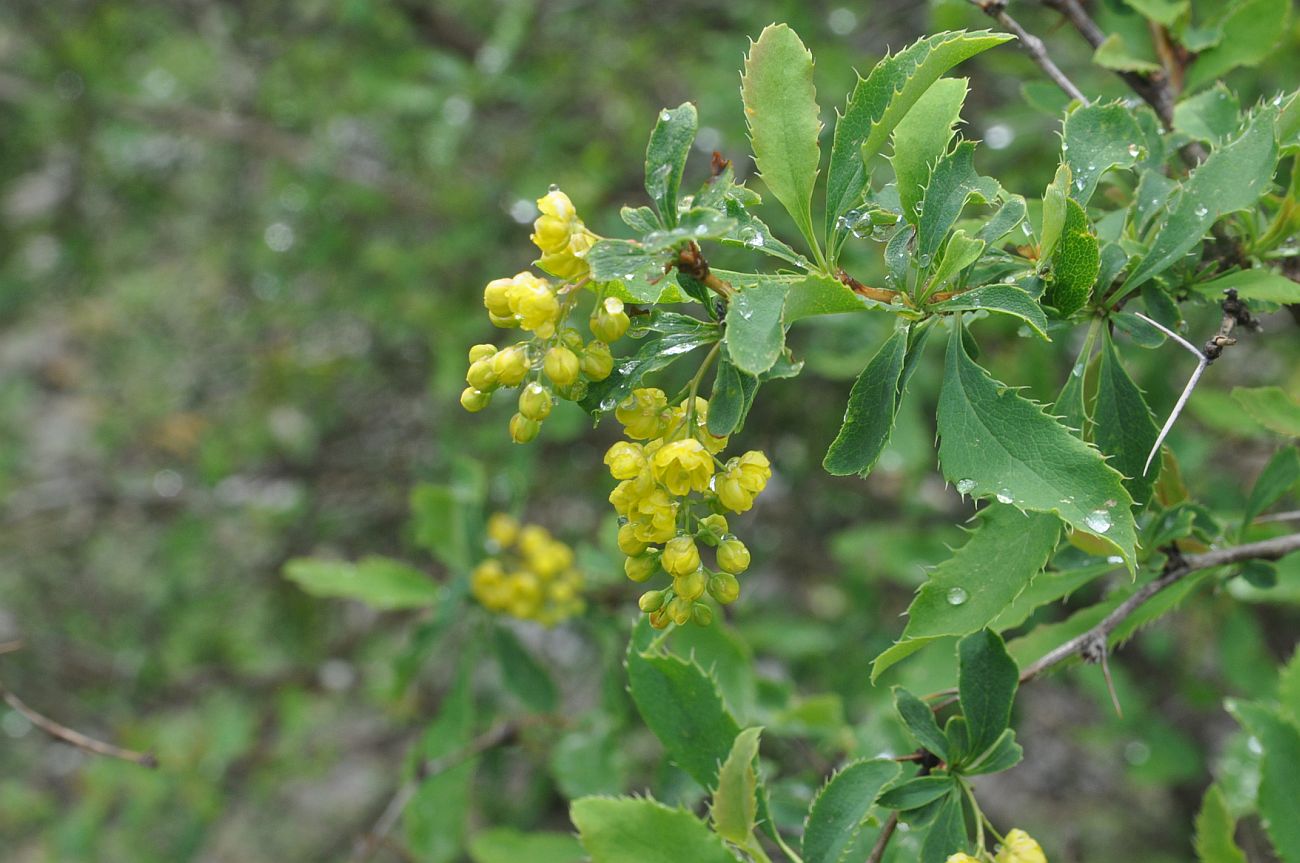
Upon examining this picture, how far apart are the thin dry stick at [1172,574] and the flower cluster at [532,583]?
4.29 feet

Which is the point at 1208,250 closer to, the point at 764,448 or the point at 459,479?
the point at 459,479

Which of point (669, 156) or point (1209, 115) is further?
point (1209, 115)

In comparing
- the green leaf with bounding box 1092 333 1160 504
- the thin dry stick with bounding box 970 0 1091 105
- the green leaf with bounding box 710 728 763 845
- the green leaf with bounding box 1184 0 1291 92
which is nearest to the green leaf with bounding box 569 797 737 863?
the green leaf with bounding box 710 728 763 845

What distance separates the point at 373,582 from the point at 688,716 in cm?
124

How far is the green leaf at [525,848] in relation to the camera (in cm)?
209

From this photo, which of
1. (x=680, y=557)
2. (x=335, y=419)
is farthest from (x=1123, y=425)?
(x=335, y=419)

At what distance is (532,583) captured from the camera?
244 centimetres

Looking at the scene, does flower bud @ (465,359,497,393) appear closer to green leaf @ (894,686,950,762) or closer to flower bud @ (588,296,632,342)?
Result: flower bud @ (588,296,632,342)

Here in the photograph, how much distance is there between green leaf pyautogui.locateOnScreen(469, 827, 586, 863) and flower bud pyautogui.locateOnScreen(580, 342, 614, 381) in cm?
132

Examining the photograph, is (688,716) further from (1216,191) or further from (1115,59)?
(1115,59)

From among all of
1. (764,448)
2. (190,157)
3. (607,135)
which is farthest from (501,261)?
(190,157)

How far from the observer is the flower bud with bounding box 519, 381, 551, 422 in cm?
109

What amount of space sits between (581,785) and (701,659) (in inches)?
17.4

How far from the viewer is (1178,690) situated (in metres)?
3.56
